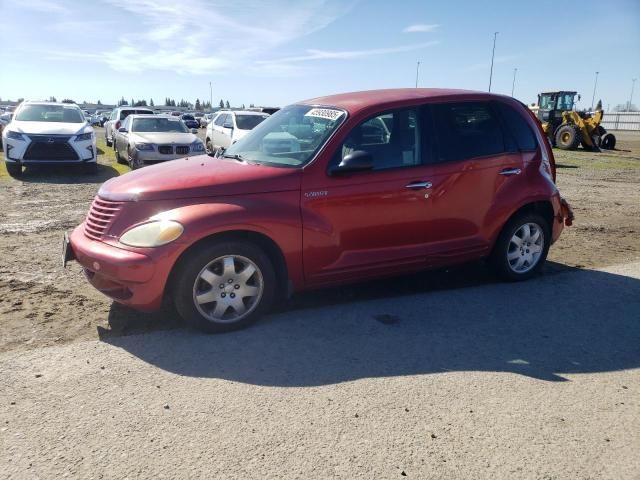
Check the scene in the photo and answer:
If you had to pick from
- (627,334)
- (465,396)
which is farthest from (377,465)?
(627,334)

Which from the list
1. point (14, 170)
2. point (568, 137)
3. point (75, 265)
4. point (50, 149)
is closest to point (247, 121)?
point (50, 149)

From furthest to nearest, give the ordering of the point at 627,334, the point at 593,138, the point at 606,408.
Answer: the point at 593,138 → the point at 627,334 → the point at 606,408

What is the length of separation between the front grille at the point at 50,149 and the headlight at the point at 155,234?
983 centimetres

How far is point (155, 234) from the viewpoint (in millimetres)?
3836

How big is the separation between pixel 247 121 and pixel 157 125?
9.14 feet

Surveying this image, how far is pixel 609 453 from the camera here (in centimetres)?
278

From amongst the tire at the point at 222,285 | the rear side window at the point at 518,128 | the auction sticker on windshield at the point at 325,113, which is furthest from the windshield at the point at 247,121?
the tire at the point at 222,285

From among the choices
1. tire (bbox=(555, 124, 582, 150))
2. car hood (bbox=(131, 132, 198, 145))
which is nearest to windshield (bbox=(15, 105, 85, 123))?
car hood (bbox=(131, 132, 198, 145))

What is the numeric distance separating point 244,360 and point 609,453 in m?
2.27

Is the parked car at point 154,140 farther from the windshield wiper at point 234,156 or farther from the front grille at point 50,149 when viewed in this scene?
the windshield wiper at point 234,156

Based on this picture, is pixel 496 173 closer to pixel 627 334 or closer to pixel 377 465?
pixel 627 334

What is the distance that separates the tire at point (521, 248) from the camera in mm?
5426

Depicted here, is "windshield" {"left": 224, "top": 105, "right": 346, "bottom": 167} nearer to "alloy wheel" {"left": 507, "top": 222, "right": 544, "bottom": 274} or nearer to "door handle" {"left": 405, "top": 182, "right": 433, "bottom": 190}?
"door handle" {"left": 405, "top": 182, "right": 433, "bottom": 190}

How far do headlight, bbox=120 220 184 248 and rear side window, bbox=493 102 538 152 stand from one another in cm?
349
